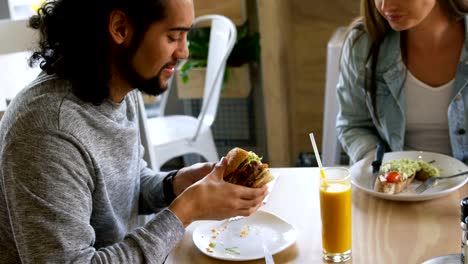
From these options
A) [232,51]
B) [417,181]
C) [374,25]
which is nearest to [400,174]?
[417,181]

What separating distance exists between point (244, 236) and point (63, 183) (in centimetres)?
38

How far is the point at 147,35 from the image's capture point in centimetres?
117

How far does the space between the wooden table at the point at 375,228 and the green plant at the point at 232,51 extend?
1632 millimetres

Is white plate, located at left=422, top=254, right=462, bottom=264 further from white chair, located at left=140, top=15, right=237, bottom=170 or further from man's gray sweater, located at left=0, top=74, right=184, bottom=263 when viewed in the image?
white chair, located at left=140, top=15, right=237, bottom=170

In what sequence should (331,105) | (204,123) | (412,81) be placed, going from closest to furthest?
(412,81), (331,105), (204,123)

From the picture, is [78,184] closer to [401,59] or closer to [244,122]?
[401,59]

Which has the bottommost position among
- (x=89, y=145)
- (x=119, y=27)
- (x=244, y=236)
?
(x=244, y=236)

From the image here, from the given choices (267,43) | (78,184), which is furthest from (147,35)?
(267,43)

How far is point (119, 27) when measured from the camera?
116 cm

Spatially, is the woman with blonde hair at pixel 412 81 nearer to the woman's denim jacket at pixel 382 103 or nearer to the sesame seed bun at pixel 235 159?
the woman's denim jacket at pixel 382 103

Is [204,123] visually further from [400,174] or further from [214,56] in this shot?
[400,174]

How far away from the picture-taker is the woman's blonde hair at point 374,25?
5.55 ft

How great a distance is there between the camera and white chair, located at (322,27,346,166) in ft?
7.47

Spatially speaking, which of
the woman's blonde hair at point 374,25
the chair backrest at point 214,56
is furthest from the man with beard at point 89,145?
the chair backrest at point 214,56
